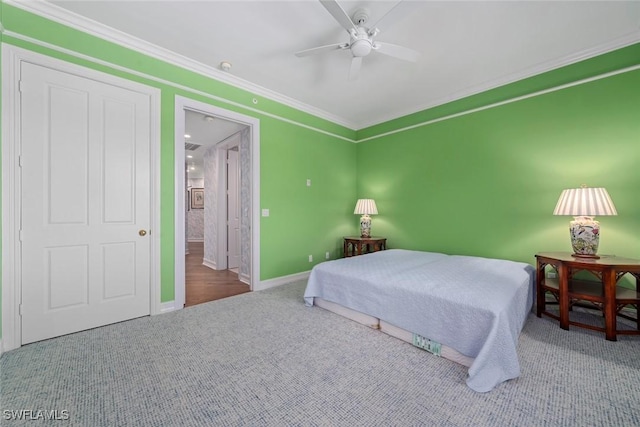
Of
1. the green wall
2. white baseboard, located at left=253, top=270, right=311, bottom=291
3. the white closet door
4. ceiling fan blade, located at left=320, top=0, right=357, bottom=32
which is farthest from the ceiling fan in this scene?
white baseboard, located at left=253, top=270, right=311, bottom=291

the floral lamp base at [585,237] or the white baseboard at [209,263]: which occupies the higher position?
the floral lamp base at [585,237]

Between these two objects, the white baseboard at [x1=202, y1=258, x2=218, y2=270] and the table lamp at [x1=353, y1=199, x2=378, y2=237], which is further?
the white baseboard at [x1=202, y1=258, x2=218, y2=270]

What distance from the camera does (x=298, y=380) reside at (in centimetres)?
160

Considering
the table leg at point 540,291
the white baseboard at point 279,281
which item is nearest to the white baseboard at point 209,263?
the white baseboard at point 279,281

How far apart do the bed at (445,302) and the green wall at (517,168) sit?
687mm

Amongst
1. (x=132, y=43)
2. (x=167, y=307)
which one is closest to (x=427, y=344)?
(x=167, y=307)

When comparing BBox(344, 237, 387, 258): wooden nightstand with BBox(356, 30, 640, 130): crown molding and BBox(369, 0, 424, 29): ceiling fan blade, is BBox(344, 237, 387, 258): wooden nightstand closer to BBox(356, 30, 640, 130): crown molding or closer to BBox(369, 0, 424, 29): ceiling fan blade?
BBox(356, 30, 640, 130): crown molding

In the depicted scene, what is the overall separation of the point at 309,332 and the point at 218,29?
9.70ft

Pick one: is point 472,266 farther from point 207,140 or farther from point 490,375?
point 207,140

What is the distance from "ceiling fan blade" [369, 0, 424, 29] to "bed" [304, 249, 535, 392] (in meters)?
2.12

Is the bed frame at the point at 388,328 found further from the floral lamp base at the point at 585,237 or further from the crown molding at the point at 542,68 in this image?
the crown molding at the point at 542,68

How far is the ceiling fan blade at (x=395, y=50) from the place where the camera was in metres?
2.20

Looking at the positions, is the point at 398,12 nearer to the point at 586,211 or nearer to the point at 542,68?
the point at 542,68

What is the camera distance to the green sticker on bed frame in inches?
73.9
